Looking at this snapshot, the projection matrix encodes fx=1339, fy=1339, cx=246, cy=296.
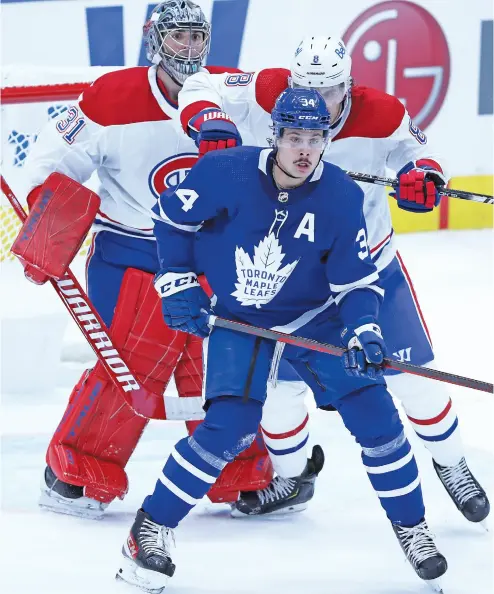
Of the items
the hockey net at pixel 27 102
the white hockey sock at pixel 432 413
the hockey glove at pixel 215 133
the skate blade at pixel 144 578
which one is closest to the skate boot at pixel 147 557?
the skate blade at pixel 144 578

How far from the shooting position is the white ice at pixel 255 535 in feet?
9.88

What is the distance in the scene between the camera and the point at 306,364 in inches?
119

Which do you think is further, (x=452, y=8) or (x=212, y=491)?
(x=452, y=8)

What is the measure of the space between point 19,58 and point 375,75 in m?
1.60

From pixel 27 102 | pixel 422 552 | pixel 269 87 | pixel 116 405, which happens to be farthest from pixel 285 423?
pixel 27 102

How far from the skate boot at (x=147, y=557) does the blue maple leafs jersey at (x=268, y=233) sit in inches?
20.7

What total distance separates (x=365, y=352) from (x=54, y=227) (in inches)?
40.1

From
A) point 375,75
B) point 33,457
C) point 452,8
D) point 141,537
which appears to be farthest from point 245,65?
point 141,537

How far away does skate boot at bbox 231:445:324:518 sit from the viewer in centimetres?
348

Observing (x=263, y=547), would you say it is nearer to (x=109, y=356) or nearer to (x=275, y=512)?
(x=275, y=512)

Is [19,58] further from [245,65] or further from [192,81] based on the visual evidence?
[192,81]

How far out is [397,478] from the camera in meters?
2.94

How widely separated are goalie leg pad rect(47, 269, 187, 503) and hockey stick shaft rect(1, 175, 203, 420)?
0.12ft

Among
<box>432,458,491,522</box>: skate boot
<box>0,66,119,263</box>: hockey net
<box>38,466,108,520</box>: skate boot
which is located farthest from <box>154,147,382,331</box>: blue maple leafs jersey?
<box>0,66,119,263</box>: hockey net
